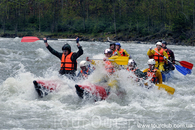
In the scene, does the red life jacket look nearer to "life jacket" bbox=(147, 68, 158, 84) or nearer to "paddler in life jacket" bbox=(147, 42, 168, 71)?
"life jacket" bbox=(147, 68, 158, 84)

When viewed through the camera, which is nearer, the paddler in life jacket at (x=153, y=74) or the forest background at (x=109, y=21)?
the paddler in life jacket at (x=153, y=74)

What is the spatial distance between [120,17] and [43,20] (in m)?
14.2

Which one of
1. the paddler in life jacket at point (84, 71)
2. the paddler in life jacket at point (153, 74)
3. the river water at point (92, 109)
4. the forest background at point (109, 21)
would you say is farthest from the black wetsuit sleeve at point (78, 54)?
the forest background at point (109, 21)

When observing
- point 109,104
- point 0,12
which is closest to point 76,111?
point 109,104

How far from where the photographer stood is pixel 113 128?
5.01 metres

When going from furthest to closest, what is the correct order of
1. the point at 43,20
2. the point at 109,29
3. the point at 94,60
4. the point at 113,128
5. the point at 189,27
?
the point at 43,20 → the point at 109,29 → the point at 189,27 → the point at 94,60 → the point at 113,128

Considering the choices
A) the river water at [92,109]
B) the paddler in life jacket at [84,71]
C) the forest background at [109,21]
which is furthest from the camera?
the forest background at [109,21]

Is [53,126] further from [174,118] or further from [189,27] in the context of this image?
[189,27]

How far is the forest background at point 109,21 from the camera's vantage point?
35.4 m

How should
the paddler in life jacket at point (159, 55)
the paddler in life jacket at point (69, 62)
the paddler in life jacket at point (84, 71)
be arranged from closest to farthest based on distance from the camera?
the paddler in life jacket at point (69, 62) < the paddler in life jacket at point (84, 71) < the paddler in life jacket at point (159, 55)

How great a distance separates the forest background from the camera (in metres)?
35.4

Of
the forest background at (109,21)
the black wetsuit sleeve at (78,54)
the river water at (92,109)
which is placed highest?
the forest background at (109,21)

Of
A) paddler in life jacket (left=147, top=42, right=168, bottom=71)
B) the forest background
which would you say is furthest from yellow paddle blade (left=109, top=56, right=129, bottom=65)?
the forest background

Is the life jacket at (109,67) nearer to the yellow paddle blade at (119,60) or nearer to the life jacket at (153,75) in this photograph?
the yellow paddle blade at (119,60)
